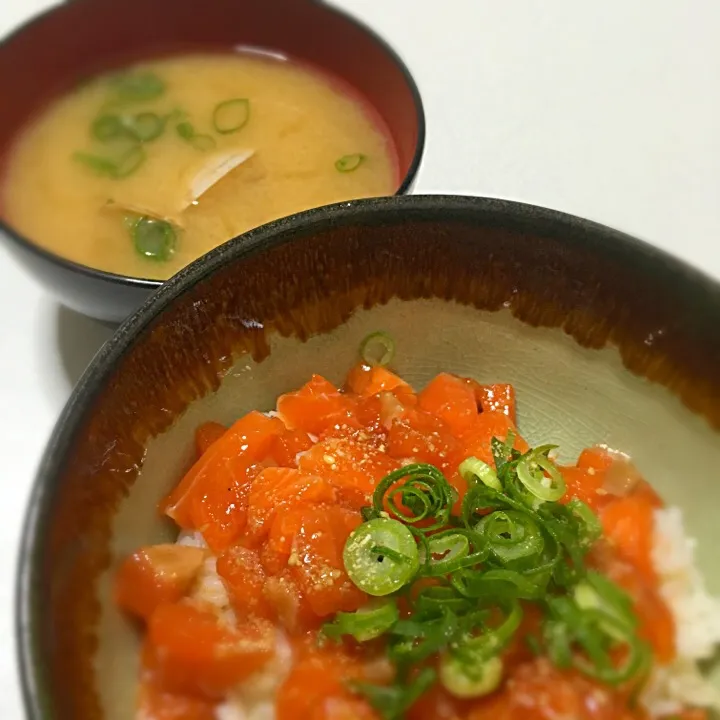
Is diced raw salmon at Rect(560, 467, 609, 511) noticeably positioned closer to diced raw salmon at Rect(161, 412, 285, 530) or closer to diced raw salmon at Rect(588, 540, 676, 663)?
diced raw salmon at Rect(588, 540, 676, 663)

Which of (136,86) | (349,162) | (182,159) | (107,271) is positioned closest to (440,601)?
(107,271)

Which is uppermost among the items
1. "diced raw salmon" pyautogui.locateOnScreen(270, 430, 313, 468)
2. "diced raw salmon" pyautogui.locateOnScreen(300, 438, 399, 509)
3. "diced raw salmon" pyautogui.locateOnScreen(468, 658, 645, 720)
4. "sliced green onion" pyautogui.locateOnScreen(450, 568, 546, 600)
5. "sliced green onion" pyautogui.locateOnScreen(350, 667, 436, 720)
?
"diced raw salmon" pyautogui.locateOnScreen(270, 430, 313, 468)

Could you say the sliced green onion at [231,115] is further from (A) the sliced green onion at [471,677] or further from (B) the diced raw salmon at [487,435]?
(A) the sliced green onion at [471,677]

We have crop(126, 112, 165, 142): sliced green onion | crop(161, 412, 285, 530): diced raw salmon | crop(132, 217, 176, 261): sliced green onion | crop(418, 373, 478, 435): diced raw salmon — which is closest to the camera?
crop(161, 412, 285, 530): diced raw salmon

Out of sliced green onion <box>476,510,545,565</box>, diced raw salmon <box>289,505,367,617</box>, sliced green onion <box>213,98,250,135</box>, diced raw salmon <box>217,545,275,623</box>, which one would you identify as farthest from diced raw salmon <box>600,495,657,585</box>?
sliced green onion <box>213,98,250,135</box>

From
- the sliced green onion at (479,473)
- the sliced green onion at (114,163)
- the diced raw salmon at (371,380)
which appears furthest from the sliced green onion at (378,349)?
the sliced green onion at (114,163)

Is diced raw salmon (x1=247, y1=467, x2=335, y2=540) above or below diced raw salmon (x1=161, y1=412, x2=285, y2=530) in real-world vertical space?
below
